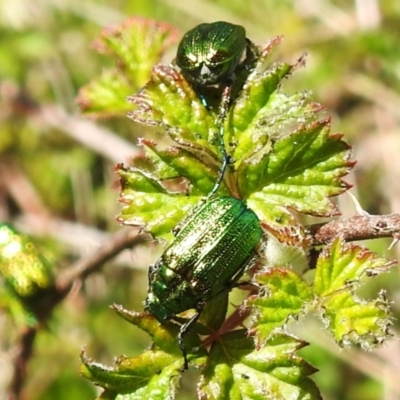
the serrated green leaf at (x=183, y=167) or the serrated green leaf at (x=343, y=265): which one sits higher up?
the serrated green leaf at (x=183, y=167)

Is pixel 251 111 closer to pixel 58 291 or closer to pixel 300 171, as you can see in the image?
pixel 300 171

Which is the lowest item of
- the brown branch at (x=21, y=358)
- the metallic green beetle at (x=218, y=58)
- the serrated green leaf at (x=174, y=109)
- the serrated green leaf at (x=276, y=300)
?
the brown branch at (x=21, y=358)

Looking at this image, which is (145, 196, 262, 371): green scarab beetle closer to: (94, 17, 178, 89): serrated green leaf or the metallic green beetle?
the metallic green beetle

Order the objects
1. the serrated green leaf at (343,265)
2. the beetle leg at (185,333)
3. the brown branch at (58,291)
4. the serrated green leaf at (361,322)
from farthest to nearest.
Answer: the brown branch at (58,291) < the beetle leg at (185,333) < the serrated green leaf at (343,265) < the serrated green leaf at (361,322)

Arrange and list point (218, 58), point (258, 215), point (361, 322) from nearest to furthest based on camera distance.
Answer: point (361, 322) < point (258, 215) < point (218, 58)

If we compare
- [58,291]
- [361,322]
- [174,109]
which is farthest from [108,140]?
[361,322]

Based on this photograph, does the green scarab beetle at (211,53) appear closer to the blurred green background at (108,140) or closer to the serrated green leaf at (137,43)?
the serrated green leaf at (137,43)

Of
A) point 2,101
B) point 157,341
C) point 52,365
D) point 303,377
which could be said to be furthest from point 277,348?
point 2,101

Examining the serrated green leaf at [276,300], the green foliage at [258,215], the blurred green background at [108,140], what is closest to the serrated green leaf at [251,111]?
the green foliage at [258,215]

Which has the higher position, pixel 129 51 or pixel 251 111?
pixel 129 51
